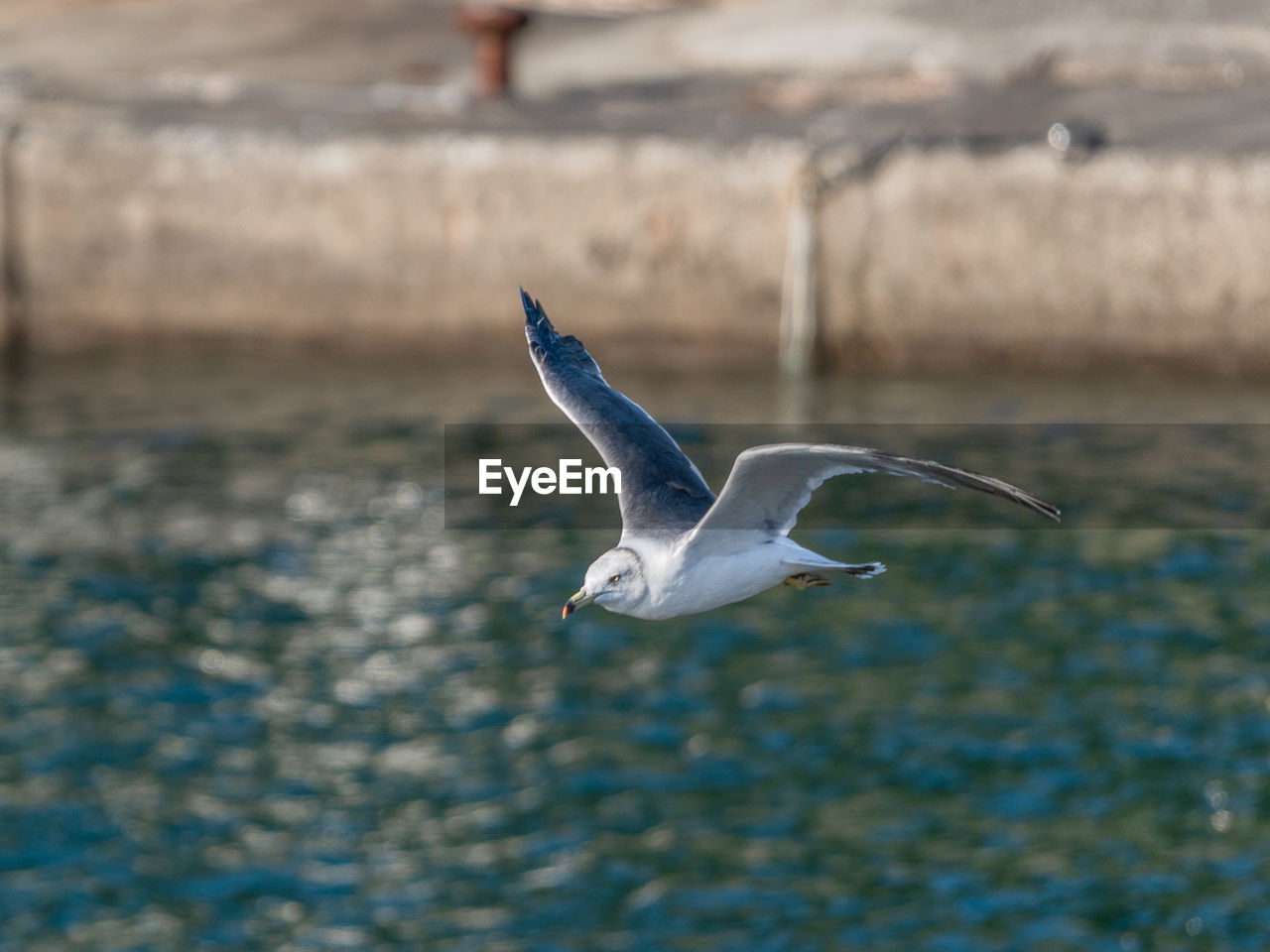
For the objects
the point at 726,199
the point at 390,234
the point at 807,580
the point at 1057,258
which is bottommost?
the point at 807,580

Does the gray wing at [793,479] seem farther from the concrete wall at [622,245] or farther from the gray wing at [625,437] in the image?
the concrete wall at [622,245]

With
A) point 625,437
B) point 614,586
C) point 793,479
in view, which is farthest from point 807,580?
point 625,437

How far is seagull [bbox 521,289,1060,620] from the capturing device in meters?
5.54

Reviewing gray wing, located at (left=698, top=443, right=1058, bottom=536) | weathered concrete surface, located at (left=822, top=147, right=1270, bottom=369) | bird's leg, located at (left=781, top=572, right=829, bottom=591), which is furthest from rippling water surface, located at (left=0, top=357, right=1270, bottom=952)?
bird's leg, located at (left=781, top=572, right=829, bottom=591)

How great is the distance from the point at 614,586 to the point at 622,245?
91.2 ft

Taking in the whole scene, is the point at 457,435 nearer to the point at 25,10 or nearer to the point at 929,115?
the point at 929,115

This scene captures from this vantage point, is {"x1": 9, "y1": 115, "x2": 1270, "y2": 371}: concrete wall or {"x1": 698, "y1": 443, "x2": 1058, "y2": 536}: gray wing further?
{"x1": 9, "y1": 115, "x2": 1270, "y2": 371}: concrete wall

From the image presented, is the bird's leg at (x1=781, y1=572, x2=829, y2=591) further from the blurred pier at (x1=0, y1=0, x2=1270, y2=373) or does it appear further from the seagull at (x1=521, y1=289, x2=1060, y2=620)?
the blurred pier at (x1=0, y1=0, x2=1270, y2=373)

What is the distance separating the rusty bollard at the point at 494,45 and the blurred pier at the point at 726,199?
1.77 ft

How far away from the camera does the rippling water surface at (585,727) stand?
68.8 ft

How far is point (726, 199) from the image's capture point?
32.7 metres

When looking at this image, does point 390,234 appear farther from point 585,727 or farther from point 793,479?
point 793,479

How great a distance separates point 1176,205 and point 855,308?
17.8 ft

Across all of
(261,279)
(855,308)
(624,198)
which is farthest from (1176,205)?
(261,279)
